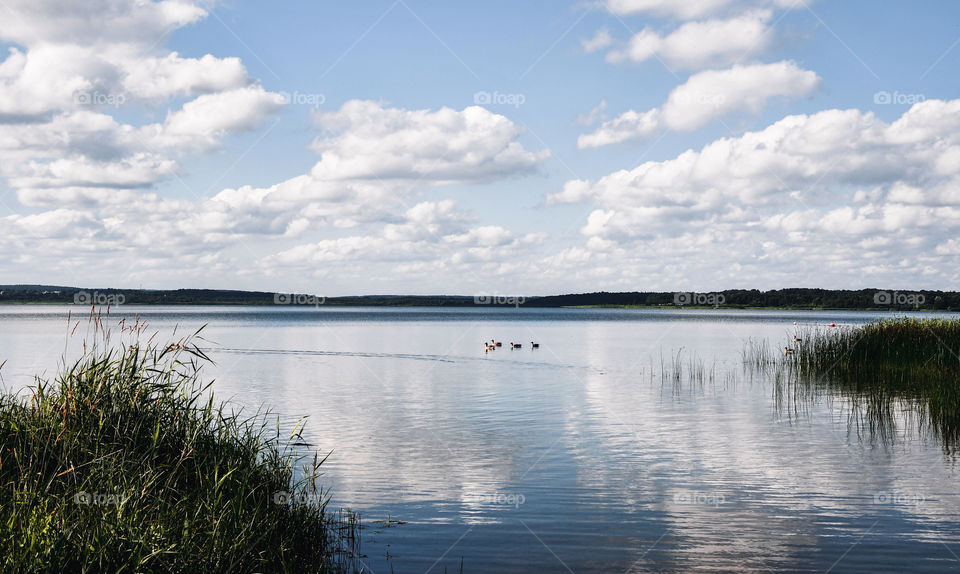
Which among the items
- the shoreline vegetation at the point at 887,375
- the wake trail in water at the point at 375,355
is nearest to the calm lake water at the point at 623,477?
the shoreline vegetation at the point at 887,375

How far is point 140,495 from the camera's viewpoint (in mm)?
9750

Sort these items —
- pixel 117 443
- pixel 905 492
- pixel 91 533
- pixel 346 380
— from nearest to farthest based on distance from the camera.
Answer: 1. pixel 91 533
2. pixel 117 443
3. pixel 905 492
4. pixel 346 380

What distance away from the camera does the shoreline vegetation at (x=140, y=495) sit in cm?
822

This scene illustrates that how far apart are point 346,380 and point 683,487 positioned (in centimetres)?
2394

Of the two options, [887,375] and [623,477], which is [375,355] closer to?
[887,375]

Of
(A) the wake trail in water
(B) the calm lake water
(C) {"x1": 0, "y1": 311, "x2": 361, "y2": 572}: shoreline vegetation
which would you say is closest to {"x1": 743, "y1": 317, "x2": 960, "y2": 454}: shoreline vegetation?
(B) the calm lake water

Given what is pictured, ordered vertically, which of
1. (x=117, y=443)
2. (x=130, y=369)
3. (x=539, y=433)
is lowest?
(x=539, y=433)

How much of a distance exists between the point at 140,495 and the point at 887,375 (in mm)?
31982

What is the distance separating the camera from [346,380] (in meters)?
36.4

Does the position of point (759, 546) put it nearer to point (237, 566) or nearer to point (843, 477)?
point (843, 477)

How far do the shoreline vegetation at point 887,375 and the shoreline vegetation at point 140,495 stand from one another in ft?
54.3

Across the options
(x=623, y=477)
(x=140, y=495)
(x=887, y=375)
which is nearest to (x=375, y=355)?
(x=887, y=375)

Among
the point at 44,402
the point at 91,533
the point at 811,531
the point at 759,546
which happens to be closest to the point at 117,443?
the point at 44,402

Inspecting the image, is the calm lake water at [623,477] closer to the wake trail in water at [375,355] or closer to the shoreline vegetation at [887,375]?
the shoreline vegetation at [887,375]
